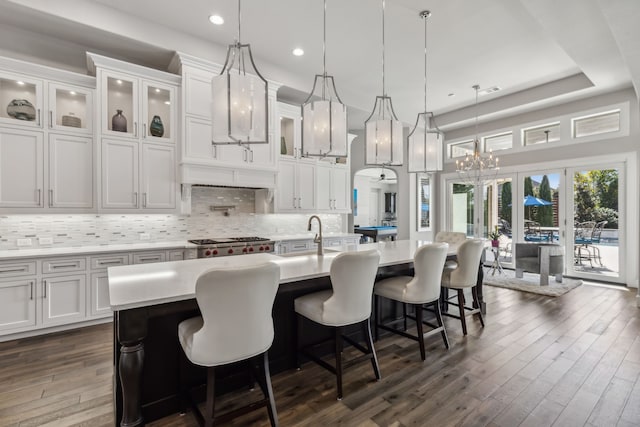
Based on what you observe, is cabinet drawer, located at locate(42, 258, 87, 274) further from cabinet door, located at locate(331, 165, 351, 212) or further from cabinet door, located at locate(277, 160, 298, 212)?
cabinet door, located at locate(331, 165, 351, 212)

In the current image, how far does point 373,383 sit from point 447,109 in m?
6.10

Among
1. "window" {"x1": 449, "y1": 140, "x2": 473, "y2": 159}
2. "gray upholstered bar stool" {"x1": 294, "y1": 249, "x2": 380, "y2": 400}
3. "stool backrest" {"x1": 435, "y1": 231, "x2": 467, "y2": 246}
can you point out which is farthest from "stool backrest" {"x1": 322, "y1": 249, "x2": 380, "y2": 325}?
"window" {"x1": 449, "y1": 140, "x2": 473, "y2": 159}

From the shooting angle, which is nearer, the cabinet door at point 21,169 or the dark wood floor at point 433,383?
the dark wood floor at point 433,383

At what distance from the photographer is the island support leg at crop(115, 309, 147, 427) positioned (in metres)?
1.55

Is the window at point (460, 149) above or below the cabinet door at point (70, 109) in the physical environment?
above

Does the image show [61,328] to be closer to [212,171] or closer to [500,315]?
[212,171]

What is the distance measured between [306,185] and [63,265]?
136 inches

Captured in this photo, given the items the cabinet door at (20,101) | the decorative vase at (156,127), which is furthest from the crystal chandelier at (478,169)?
the cabinet door at (20,101)

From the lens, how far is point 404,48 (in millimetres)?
4137

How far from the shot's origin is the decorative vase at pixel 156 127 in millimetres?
3895

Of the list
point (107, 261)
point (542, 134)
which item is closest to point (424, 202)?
point (542, 134)

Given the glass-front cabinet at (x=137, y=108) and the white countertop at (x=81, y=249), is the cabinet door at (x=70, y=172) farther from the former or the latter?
the white countertop at (x=81, y=249)

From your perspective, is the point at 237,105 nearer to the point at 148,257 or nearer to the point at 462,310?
the point at 148,257

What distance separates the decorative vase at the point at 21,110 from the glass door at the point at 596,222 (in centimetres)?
806
